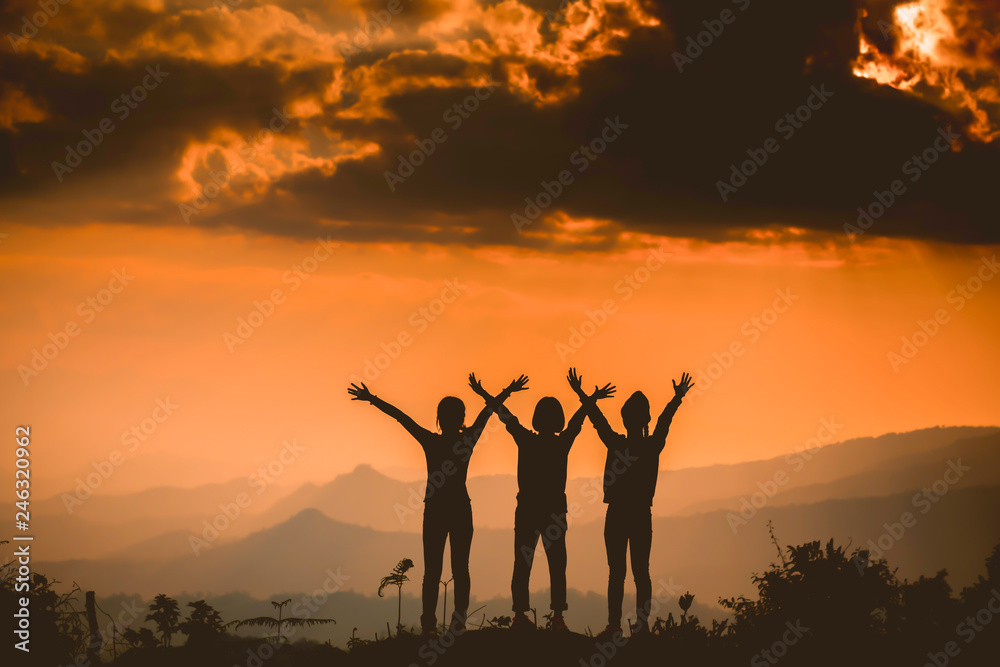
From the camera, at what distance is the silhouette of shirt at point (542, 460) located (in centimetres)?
952

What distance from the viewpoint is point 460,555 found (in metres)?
9.59

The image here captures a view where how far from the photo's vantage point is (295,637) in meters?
11.5

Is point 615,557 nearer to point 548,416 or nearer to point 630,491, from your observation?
point 630,491

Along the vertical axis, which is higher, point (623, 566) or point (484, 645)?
point (623, 566)

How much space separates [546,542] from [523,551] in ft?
1.11

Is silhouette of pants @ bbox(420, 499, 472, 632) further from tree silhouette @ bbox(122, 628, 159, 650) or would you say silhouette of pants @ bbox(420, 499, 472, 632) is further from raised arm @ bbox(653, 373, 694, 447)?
tree silhouette @ bbox(122, 628, 159, 650)

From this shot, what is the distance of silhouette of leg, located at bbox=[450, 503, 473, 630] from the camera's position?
31.2 feet

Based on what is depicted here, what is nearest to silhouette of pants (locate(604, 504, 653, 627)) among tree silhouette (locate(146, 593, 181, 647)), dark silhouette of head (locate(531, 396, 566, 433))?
dark silhouette of head (locate(531, 396, 566, 433))

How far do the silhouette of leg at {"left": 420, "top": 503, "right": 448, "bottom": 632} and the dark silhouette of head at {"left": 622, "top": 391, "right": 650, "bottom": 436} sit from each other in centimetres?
273

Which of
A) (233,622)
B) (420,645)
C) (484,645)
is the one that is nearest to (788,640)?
(484,645)

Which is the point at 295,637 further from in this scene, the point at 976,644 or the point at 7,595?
the point at 976,644

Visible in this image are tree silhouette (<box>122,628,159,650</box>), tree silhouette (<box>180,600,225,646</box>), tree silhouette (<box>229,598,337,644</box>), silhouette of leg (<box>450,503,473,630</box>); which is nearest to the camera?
silhouette of leg (<box>450,503,473,630</box>)

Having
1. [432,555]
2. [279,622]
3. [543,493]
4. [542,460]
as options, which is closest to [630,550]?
[543,493]

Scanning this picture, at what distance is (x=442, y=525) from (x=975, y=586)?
1320 cm
